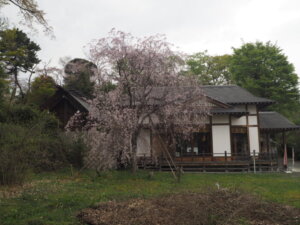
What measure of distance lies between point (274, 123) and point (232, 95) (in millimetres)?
4203

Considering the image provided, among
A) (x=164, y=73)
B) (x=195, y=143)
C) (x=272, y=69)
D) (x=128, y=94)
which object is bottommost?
(x=195, y=143)

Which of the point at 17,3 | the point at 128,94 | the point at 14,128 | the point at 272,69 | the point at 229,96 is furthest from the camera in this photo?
the point at 272,69

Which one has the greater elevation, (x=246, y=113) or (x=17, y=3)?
(x=17, y=3)

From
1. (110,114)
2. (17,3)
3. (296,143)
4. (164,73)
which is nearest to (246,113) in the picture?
(164,73)

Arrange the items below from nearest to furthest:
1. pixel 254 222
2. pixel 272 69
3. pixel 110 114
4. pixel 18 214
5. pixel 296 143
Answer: pixel 254 222 < pixel 18 214 < pixel 110 114 < pixel 296 143 < pixel 272 69

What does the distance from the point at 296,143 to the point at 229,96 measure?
37.5 ft

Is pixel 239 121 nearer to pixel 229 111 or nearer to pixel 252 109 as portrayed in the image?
pixel 252 109

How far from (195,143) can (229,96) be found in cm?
513

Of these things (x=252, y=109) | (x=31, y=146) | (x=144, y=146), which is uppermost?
(x=252, y=109)

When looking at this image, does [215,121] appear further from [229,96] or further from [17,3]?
[17,3]

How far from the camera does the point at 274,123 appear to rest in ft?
70.8

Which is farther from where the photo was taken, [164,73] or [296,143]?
[296,143]

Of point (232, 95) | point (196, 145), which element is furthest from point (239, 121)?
point (196, 145)

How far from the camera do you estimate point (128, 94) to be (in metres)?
14.9
